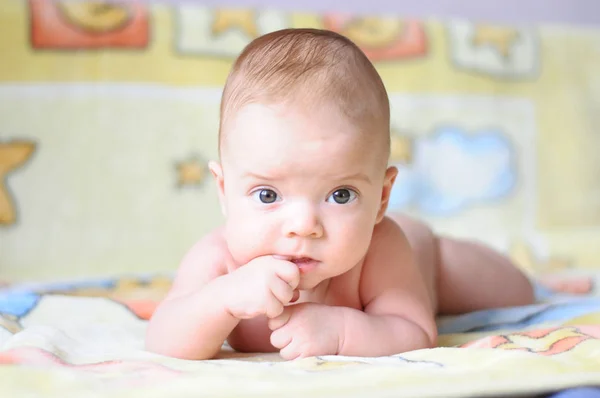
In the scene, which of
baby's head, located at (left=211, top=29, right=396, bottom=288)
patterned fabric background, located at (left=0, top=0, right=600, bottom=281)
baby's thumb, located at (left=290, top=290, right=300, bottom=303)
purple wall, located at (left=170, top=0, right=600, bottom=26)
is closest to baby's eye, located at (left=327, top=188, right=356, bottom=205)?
baby's head, located at (left=211, top=29, right=396, bottom=288)

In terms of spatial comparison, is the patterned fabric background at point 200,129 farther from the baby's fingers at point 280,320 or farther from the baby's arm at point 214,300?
the baby's fingers at point 280,320

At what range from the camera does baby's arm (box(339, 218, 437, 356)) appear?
888 mm

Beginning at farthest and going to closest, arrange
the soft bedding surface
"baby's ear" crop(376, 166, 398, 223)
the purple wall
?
the purple wall → "baby's ear" crop(376, 166, 398, 223) → the soft bedding surface

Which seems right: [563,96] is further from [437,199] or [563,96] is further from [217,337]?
[217,337]

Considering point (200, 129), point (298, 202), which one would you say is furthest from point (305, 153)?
point (200, 129)

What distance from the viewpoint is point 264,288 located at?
0.83m

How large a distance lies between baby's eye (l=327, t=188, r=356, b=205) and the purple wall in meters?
1.51

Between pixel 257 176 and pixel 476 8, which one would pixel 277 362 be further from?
pixel 476 8

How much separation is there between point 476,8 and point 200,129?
103cm

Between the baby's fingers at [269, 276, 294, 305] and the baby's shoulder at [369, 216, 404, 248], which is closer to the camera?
the baby's fingers at [269, 276, 294, 305]

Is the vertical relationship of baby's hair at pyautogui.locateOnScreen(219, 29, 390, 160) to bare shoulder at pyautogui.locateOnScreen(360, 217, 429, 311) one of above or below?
above

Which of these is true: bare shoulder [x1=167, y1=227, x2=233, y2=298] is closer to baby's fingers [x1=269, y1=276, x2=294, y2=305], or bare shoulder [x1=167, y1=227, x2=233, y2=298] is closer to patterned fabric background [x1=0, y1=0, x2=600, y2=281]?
baby's fingers [x1=269, y1=276, x2=294, y2=305]

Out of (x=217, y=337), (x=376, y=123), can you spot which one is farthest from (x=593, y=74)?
(x=217, y=337)

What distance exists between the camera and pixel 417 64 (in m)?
2.04
